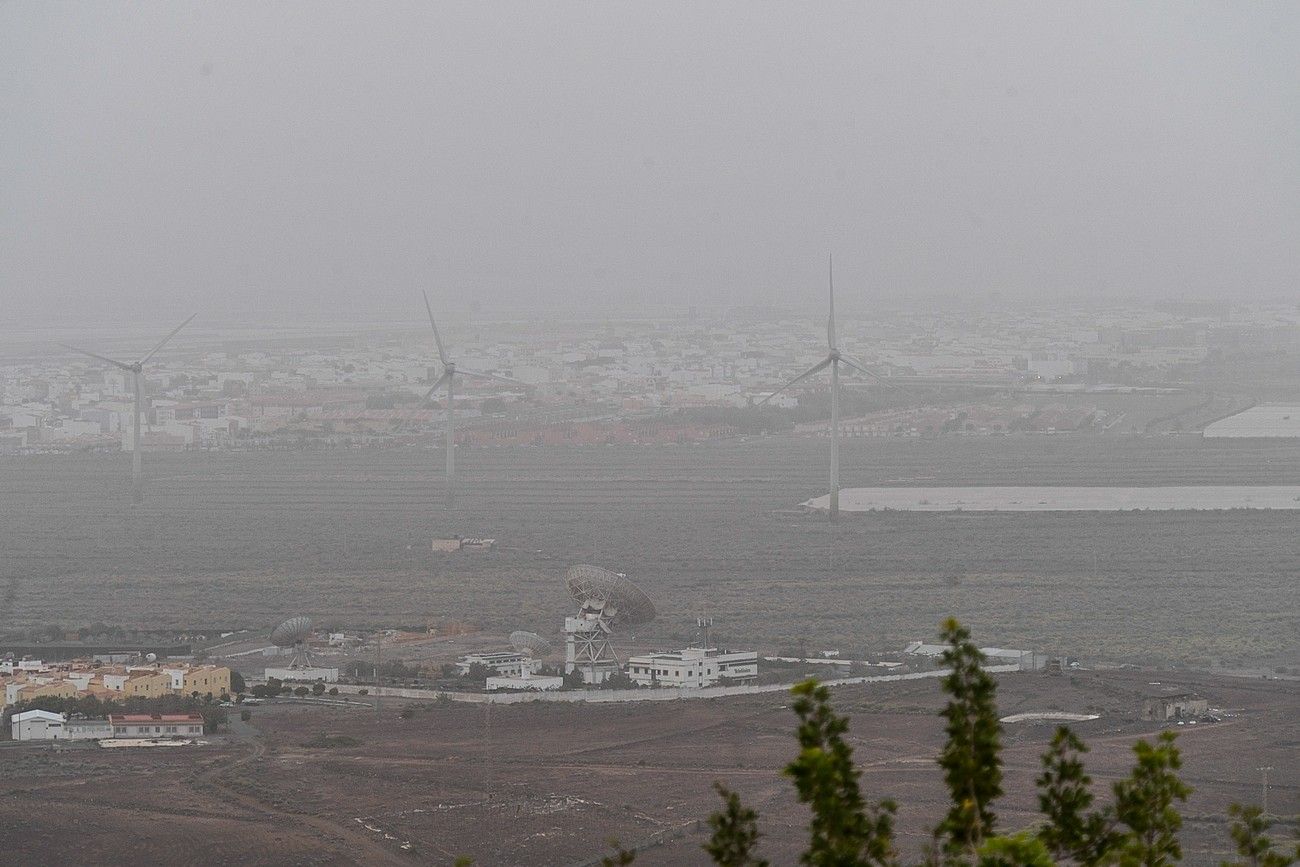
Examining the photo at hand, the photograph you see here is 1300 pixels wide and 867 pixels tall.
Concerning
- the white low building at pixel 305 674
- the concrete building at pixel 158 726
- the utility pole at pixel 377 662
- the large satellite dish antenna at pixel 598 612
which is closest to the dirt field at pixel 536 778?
the utility pole at pixel 377 662

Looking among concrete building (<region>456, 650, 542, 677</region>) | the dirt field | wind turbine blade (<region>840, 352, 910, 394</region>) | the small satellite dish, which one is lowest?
the dirt field

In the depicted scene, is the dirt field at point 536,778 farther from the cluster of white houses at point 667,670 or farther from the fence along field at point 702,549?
the fence along field at point 702,549

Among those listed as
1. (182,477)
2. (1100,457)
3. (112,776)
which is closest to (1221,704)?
(112,776)

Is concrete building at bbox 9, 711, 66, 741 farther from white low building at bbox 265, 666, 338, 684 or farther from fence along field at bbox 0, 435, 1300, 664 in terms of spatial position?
fence along field at bbox 0, 435, 1300, 664

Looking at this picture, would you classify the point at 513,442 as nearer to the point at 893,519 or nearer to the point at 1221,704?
the point at 893,519

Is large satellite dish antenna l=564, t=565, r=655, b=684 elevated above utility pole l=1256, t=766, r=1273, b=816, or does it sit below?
above

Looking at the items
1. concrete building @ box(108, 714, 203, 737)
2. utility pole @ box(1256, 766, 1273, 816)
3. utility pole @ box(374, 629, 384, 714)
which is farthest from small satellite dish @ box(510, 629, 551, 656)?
utility pole @ box(1256, 766, 1273, 816)
